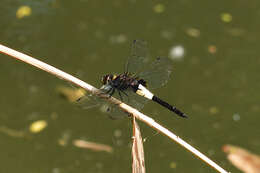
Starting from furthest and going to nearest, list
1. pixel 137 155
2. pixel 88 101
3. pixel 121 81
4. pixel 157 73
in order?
pixel 157 73 < pixel 121 81 < pixel 88 101 < pixel 137 155

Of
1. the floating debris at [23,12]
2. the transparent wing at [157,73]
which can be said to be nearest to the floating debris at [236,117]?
the transparent wing at [157,73]

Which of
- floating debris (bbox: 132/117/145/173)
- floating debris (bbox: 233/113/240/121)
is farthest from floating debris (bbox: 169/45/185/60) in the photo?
floating debris (bbox: 132/117/145/173)

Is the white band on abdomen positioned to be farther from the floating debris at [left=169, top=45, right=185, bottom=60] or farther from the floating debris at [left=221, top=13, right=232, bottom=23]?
the floating debris at [left=221, top=13, right=232, bottom=23]

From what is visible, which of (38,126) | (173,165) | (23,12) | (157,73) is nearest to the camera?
(157,73)

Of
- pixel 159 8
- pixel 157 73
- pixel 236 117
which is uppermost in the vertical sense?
pixel 159 8

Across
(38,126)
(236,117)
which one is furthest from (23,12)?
(236,117)

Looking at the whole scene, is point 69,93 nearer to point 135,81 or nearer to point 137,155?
point 135,81

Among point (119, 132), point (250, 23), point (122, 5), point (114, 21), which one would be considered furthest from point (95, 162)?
point (250, 23)

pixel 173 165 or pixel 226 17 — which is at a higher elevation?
pixel 226 17
